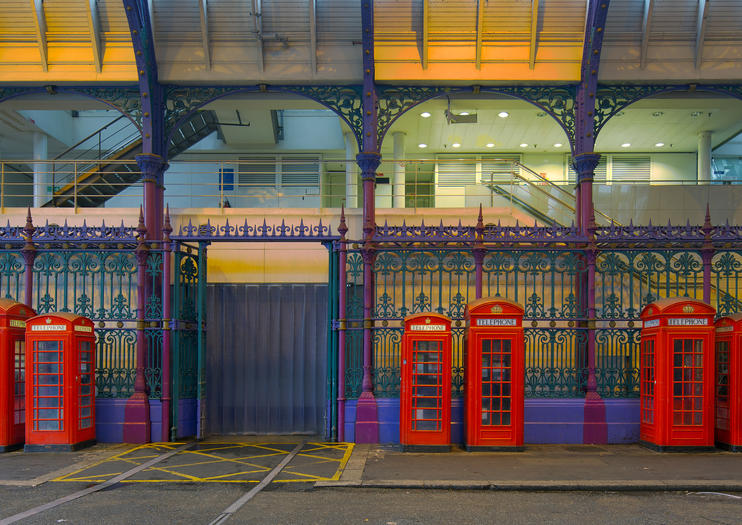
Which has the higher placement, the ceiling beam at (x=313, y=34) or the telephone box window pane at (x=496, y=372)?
the ceiling beam at (x=313, y=34)

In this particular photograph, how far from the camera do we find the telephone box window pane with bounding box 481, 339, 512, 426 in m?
11.7

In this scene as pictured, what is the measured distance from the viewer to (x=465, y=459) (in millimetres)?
11133

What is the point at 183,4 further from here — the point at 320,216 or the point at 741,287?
the point at 741,287

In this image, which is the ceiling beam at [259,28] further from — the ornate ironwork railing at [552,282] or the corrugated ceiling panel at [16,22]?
the corrugated ceiling panel at [16,22]

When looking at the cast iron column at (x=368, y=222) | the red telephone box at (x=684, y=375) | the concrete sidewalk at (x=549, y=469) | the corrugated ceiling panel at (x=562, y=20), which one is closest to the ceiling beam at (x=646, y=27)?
the corrugated ceiling panel at (x=562, y=20)

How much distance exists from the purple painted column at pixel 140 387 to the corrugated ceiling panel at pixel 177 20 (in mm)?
4043

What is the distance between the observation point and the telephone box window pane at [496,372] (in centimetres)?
1174

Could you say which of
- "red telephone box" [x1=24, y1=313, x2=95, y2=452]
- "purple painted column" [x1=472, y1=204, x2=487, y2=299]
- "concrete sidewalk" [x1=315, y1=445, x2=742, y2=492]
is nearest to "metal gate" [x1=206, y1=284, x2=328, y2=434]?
"concrete sidewalk" [x1=315, y1=445, x2=742, y2=492]

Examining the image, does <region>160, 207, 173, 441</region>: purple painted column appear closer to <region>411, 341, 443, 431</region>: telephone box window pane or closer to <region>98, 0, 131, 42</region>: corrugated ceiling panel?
<region>98, 0, 131, 42</region>: corrugated ceiling panel

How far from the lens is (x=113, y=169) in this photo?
63.5 feet

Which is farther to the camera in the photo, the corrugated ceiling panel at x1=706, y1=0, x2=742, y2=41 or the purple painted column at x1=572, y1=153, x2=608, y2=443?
the corrugated ceiling panel at x1=706, y1=0, x2=742, y2=41

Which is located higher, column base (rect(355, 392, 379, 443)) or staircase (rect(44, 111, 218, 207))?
staircase (rect(44, 111, 218, 207))

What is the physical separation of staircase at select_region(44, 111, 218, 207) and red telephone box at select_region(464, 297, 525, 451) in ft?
33.9

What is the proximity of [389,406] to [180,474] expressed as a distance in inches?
165
